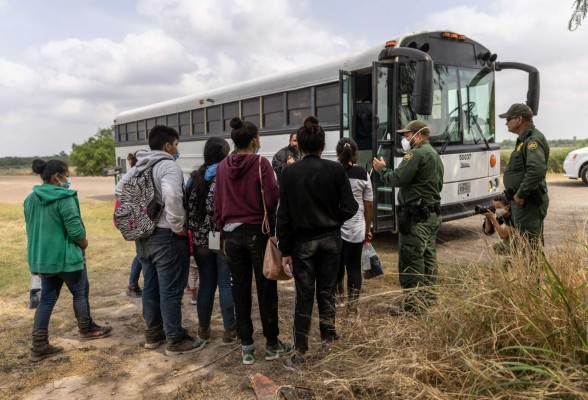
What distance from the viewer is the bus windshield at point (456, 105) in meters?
6.75

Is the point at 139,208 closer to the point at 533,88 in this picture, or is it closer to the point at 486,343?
the point at 486,343

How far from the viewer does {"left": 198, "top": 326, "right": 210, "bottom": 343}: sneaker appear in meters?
4.12

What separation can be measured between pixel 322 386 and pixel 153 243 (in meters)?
1.85

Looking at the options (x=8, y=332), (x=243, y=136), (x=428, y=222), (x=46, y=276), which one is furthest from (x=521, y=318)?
(x=8, y=332)

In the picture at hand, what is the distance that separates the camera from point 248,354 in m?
3.62

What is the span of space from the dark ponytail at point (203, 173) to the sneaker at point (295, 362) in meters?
1.32

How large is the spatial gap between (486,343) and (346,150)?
222 cm

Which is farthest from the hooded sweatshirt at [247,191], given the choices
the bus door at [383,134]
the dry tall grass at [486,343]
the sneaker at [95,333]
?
the bus door at [383,134]

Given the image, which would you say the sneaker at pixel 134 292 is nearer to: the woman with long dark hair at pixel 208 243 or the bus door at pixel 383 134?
the woman with long dark hair at pixel 208 243

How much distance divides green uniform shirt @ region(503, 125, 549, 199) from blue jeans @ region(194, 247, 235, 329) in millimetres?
2755

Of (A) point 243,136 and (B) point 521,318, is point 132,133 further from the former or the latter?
(B) point 521,318

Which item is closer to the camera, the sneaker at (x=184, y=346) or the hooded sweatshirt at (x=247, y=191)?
the hooded sweatshirt at (x=247, y=191)

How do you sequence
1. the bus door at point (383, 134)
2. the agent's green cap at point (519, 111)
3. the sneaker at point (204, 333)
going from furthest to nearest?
the bus door at point (383, 134) < the agent's green cap at point (519, 111) < the sneaker at point (204, 333)

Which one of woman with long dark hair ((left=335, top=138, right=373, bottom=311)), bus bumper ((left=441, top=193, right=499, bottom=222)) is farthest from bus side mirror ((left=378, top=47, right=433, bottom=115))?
bus bumper ((left=441, top=193, right=499, bottom=222))
